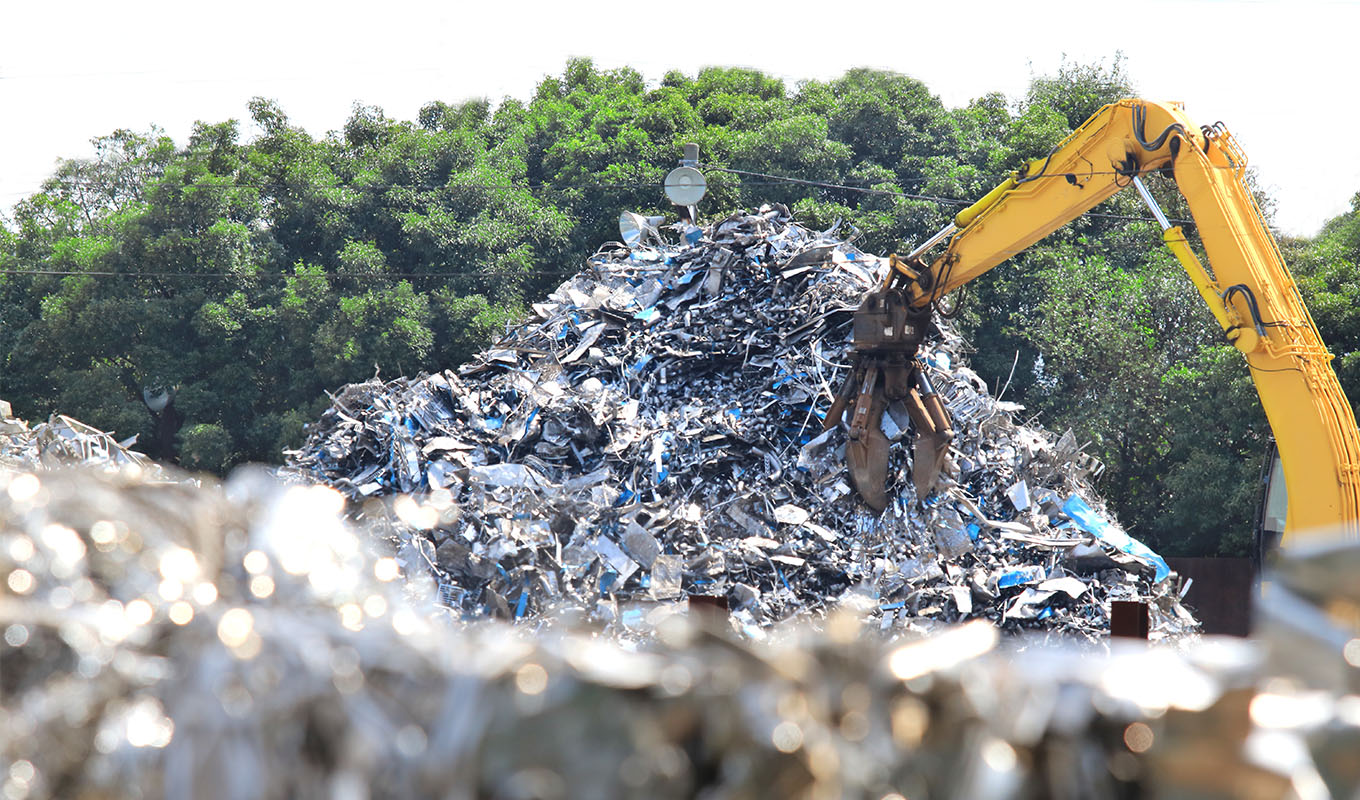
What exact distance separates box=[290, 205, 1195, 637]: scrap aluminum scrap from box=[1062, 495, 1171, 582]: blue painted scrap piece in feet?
0.09

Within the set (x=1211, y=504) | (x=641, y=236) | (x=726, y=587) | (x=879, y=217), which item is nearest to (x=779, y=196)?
(x=879, y=217)

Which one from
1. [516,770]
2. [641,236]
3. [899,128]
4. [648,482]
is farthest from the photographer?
[899,128]

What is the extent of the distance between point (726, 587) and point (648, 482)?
5.68 feet

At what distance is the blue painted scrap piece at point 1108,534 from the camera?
32.2 feet

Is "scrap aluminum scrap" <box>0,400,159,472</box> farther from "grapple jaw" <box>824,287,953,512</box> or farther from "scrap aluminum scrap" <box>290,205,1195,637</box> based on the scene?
"grapple jaw" <box>824,287,953,512</box>

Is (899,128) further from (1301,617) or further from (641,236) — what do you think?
(1301,617)

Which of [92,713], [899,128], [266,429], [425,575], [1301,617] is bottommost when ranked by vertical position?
[266,429]

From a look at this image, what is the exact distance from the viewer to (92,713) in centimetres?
165

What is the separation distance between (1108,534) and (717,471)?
3633 mm

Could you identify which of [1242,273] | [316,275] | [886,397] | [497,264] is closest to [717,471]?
[886,397]

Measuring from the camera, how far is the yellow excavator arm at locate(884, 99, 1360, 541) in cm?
737

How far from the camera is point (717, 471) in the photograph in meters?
10.7

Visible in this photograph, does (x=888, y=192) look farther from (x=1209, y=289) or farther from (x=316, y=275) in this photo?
(x=1209, y=289)

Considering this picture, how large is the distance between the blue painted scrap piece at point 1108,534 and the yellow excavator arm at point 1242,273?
2344 mm
